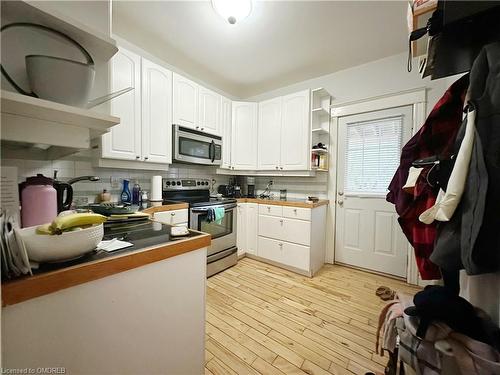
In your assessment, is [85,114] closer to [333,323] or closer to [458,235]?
[458,235]

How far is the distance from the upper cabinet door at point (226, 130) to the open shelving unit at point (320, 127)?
125 cm

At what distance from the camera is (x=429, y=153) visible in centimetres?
102

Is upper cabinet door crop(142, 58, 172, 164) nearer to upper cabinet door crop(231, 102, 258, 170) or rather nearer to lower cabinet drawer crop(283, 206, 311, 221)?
upper cabinet door crop(231, 102, 258, 170)

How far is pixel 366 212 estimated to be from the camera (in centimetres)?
263

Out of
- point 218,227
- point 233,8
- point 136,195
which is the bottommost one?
point 218,227

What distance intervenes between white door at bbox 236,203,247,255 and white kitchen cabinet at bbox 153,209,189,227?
0.89 metres

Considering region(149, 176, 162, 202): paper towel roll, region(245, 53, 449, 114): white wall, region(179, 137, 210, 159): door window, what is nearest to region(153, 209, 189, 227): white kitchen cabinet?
region(149, 176, 162, 202): paper towel roll

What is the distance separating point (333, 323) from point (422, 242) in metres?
1.18

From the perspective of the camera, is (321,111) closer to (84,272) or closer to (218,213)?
(218,213)

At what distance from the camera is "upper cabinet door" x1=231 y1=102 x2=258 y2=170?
3.20 m

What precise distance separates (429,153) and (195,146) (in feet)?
7.62

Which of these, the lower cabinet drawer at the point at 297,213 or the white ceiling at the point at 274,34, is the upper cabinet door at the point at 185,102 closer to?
the white ceiling at the point at 274,34

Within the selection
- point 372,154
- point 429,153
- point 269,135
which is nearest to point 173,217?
point 269,135

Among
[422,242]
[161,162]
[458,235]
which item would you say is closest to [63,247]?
[458,235]
